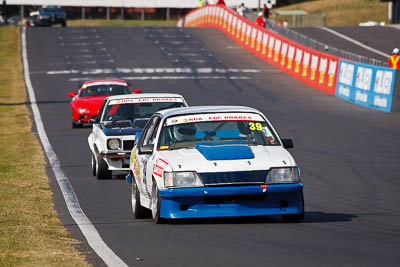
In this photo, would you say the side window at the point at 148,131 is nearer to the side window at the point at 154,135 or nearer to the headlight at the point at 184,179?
the side window at the point at 154,135

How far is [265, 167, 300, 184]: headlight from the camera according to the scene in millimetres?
10523

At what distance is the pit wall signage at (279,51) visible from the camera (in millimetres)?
36656

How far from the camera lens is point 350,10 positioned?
99.8m

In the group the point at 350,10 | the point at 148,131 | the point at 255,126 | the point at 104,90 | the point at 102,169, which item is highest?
the point at 255,126

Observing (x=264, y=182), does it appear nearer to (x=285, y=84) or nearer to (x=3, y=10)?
(x=285, y=84)

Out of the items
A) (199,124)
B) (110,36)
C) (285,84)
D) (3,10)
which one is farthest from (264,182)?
(3,10)

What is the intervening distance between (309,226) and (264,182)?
700mm

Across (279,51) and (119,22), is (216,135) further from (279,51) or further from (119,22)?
(119,22)

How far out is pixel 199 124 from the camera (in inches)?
467

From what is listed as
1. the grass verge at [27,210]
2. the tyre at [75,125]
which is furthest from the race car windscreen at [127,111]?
the tyre at [75,125]

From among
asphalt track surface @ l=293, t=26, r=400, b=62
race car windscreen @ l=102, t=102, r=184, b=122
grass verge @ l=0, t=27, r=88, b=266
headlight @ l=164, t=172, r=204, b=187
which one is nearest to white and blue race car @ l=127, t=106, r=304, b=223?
headlight @ l=164, t=172, r=204, b=187

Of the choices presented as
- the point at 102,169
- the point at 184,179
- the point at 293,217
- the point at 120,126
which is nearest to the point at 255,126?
the point at 293,217

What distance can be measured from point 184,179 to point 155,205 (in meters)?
0.60

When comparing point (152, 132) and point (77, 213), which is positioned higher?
point (152, 132)
